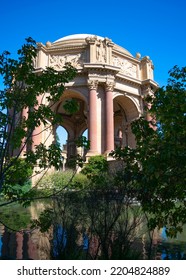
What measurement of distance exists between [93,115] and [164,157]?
26.9 metres

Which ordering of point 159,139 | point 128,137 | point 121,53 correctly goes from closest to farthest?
point 159,139 < point 121,53 < point 128,137

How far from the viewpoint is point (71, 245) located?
607cm

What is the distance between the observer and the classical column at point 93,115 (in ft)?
97.8

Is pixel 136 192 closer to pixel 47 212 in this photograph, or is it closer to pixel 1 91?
pixel 47 212

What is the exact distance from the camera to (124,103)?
37.3 meters

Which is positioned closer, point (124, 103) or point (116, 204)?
point (116, 204)

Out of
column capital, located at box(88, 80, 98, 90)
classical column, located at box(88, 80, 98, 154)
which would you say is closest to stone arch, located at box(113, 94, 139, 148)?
column capital, located at box(88, 80, 98, 90)

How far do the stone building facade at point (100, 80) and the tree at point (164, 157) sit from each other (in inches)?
927

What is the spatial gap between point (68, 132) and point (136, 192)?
43271 millimetres

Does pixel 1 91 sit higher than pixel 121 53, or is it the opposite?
pixel 121 53

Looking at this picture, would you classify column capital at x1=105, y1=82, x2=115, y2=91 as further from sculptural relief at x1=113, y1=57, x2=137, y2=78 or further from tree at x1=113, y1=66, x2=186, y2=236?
tree at x1=113, y1=66, x2=186, y2=236

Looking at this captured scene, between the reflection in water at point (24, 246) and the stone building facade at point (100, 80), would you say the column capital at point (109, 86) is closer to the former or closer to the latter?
the stone building facade at point (100, 80)

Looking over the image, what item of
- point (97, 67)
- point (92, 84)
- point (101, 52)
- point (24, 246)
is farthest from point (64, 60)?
point (24, 246)
